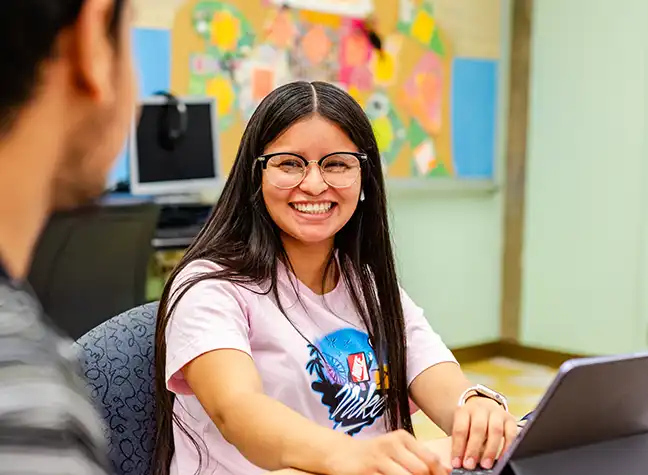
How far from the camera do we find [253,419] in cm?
92

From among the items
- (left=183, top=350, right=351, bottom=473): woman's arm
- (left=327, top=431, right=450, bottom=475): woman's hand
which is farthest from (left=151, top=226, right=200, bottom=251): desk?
(left=327, top=431, right=450, bottom=475): woman's hand

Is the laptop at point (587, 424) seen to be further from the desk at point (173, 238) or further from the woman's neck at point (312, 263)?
the desk at point (173, 238)

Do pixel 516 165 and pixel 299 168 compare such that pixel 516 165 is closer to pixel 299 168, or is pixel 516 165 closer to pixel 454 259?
pixel 454 259

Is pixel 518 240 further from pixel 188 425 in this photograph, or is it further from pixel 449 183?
pixel 188 425

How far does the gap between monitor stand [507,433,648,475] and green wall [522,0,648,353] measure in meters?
2.97

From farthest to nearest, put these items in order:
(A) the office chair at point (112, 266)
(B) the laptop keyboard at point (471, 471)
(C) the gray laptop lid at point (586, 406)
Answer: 1. (A) the office chair at point (112, 266)
2. (B) the laptop keyboard at point (471, 471)
3. (C) the gray laptop lid at point (586, 406)

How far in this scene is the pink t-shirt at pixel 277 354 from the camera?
1027mm

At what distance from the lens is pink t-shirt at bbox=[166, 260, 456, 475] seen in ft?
3.37

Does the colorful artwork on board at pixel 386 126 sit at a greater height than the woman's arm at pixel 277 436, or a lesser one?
greater

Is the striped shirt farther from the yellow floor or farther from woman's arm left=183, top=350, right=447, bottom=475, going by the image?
the yellow floor

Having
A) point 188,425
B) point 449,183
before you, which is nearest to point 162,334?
point 188,425

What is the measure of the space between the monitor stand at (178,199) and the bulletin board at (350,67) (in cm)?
27

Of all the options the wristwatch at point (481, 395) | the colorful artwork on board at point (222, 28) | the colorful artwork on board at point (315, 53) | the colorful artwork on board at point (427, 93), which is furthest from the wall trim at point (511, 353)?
the wristwatch at point (481, 395)

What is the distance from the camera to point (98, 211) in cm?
36
